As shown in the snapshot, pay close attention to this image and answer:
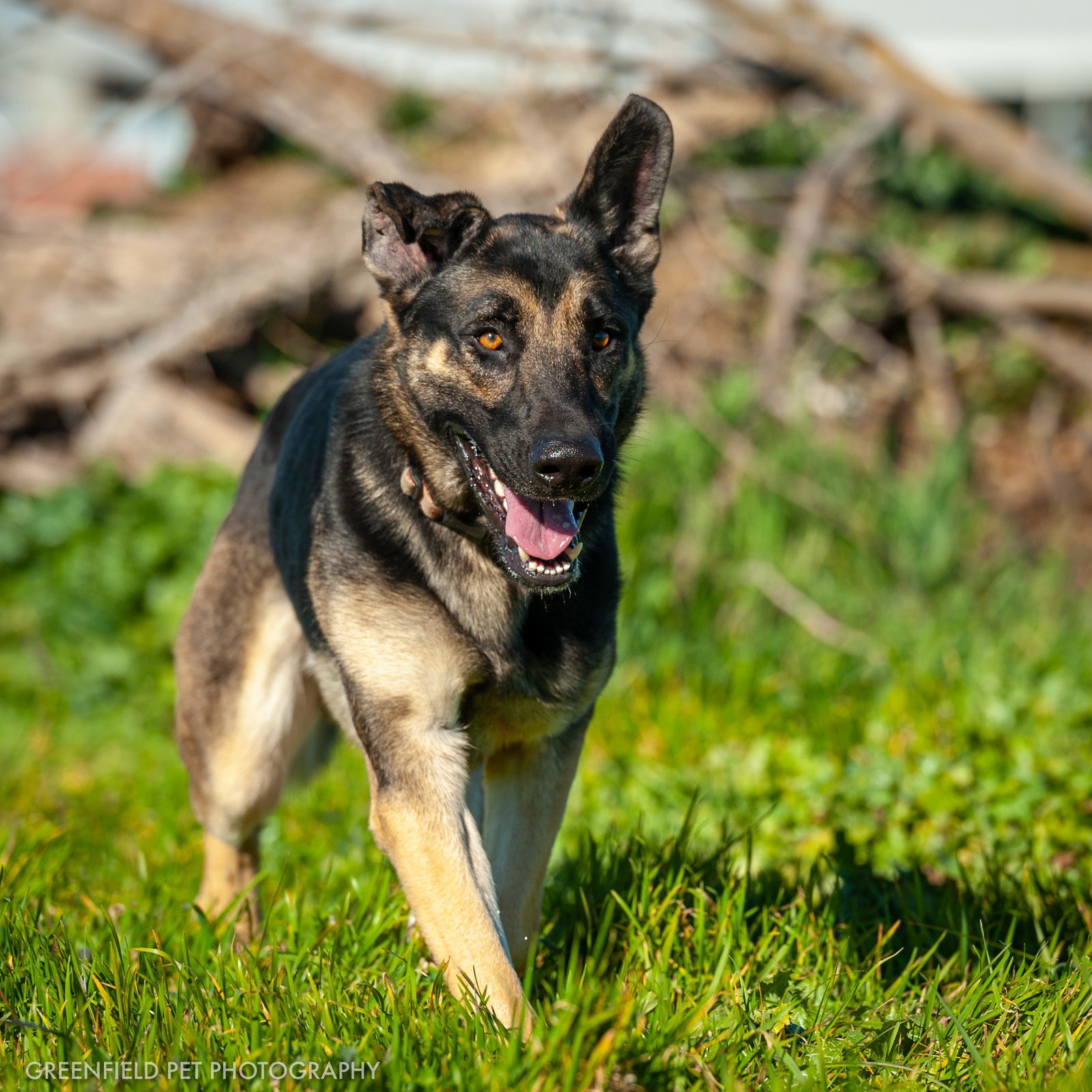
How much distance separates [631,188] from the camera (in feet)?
11.6

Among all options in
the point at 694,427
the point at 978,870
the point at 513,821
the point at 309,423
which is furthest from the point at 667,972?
the point at 694,427

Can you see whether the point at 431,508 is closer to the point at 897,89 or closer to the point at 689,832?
the point at 689,832

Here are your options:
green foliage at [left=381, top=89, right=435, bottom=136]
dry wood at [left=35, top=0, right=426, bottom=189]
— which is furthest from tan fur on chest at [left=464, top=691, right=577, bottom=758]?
green foliage at [left=381, top=89, right=435, bottom=136]

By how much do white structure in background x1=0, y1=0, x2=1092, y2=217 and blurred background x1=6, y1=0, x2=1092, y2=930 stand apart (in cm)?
6

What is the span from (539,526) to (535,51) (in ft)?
20.0

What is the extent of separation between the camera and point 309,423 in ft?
12.8

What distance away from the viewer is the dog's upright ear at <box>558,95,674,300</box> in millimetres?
3361

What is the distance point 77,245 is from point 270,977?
280 inches

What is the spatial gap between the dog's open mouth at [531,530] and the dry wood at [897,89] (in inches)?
247

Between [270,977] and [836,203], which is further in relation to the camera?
[836,203]

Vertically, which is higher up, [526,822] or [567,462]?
[567,462]

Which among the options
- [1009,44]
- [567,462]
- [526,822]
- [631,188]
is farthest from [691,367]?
[1009,44]

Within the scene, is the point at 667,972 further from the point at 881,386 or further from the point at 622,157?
the point at 881,386

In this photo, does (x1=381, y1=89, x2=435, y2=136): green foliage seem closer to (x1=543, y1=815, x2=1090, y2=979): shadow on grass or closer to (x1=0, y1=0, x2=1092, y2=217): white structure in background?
(x1=0, y1=0, x2=1092, y2=217): white structure in background
